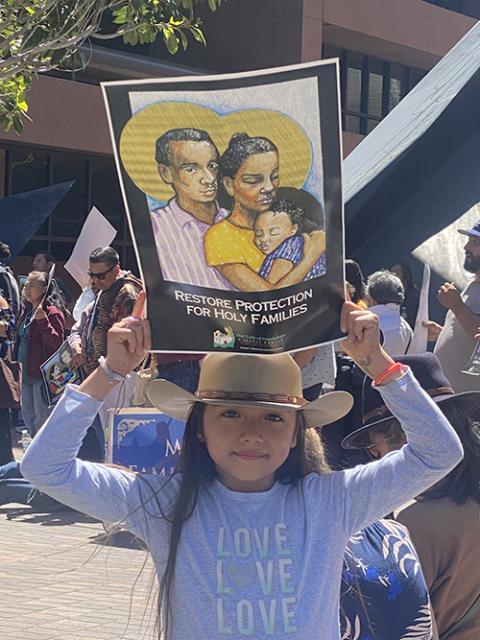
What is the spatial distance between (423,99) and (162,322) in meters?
8.07

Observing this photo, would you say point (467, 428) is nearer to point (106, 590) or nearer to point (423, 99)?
point (106, 590)

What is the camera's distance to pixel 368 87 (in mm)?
29953

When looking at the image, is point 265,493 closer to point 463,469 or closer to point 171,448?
point 463,469

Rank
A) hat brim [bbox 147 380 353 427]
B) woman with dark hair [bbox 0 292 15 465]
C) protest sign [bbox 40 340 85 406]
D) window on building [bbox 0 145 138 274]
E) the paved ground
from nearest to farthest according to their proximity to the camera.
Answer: hat brim [bbox 147 380 353 427] → the paved ground → protest sign [bbox 40 340 85 406] → woman with dark hair [bbox 0 292 15 465] → window on building [bbox 0 145 138 274]

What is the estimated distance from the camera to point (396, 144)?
9875mm

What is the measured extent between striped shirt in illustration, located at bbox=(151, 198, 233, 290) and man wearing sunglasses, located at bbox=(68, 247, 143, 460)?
6309 mm

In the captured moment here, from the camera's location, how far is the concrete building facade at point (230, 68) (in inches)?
892

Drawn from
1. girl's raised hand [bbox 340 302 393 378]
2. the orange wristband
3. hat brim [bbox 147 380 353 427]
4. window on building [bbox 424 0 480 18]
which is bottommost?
hat brim [bbox 147 380 353 427]

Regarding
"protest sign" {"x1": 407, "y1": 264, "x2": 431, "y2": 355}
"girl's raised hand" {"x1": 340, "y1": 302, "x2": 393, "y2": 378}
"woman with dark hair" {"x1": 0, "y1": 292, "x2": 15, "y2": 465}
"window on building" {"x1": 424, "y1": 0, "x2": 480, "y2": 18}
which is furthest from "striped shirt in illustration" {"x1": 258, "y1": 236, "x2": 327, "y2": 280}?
"window on building" {"x1": 424, "y1": 0, "x2": 480, "y2": 18}

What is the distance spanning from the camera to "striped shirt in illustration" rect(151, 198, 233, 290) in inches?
109

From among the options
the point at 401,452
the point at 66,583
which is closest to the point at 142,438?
the point at 66,583

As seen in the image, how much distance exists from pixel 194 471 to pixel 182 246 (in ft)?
1.80

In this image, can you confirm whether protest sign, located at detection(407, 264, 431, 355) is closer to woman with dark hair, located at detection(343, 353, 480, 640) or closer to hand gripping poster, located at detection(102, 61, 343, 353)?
woman with dark hair, located at detection(343, 353, 480, 640)

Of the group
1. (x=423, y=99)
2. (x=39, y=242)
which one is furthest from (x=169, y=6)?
(x=39, y=242)
